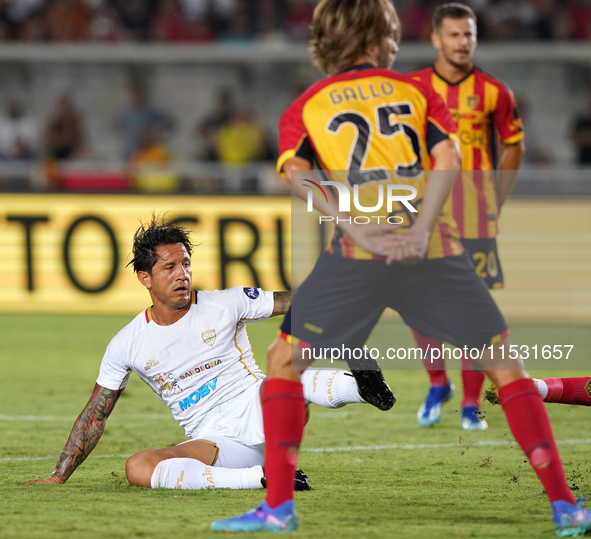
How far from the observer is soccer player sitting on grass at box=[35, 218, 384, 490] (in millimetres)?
4344

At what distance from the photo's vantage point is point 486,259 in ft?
19.6

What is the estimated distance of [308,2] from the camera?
52.3 ft

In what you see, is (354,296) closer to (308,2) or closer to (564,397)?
(564,397)

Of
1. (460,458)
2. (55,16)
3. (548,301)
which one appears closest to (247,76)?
(55,16)

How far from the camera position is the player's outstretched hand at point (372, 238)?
10.5 ft

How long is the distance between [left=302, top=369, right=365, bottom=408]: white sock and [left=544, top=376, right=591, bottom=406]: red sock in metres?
0.80

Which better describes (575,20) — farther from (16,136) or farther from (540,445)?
(540,445)

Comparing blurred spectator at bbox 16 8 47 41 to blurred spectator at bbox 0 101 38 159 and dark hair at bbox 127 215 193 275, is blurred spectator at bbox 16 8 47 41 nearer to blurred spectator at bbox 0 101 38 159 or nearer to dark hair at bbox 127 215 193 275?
blurred spectator at bbox 0 101 38 159

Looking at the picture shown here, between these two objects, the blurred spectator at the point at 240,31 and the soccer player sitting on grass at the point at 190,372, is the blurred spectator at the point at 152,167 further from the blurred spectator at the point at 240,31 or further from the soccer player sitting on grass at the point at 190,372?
the soccer player sitting on grass at the point at 190,372

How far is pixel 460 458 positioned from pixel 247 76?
1237 cm

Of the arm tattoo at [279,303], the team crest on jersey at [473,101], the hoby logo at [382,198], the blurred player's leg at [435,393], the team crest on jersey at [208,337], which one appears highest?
the team crest on jersey at [473,101]

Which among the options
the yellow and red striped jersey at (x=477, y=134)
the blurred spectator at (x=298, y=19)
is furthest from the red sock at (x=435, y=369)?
the blurred spectator at (x=298, y=19)

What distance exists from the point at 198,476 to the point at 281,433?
104 centimetres

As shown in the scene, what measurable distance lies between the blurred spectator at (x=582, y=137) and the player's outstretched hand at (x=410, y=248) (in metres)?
11.0
